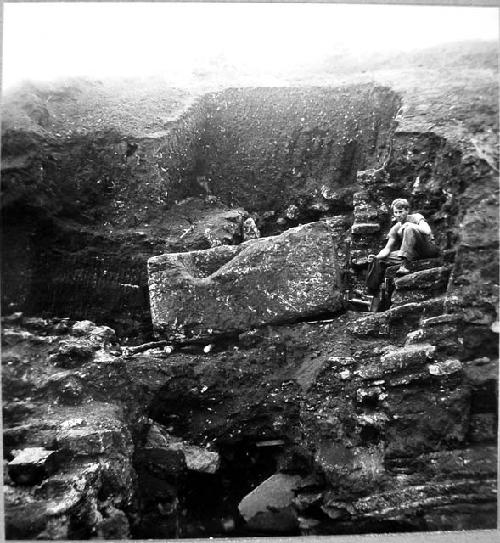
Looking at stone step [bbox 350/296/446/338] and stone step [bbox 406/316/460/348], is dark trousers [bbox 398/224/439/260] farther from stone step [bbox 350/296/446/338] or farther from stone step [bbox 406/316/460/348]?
stone step [bbox 406/316/460/348]

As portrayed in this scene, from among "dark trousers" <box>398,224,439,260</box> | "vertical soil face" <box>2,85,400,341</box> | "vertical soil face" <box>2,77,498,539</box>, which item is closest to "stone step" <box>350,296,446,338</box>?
"vertical soil face" <box>2,77,498,539</box>

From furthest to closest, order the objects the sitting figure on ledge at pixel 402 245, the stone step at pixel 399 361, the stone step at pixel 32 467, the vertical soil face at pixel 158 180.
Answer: the vertical soil face at pixel 158 180 → the sitting figure on ledge at pixel 402 245 → the stone step at pixel 399 361 → the stone step at pixel 32 467

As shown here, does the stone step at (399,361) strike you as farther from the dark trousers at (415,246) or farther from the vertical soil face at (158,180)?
the vertical soil face at (158,180)

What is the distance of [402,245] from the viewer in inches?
142

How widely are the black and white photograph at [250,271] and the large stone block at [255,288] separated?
0.02m

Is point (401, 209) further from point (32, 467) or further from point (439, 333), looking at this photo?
point (32, 467)

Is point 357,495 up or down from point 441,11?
down

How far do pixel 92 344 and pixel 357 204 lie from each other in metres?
2.10

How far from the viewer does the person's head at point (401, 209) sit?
3631 millimetres

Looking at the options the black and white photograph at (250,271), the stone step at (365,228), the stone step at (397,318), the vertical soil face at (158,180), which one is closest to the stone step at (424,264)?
the black and white photograph at (250,271)

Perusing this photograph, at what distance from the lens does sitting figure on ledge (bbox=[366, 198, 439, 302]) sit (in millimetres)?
3572

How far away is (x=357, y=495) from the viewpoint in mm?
3332

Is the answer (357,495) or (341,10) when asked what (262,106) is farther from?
(357,495)

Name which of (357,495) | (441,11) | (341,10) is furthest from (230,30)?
(357,495)
